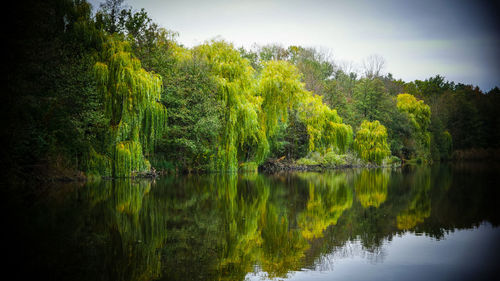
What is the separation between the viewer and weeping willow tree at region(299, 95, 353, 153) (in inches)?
1178

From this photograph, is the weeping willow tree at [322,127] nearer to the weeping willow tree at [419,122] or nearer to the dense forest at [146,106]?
the dense forest at [146,106]

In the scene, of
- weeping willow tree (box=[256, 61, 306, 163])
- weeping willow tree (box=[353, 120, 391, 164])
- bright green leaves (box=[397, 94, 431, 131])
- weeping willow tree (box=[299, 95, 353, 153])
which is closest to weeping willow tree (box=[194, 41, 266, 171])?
weeping willow tree (box=[256, 61, 306, 163])

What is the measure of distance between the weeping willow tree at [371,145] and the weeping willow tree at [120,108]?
2191 cm

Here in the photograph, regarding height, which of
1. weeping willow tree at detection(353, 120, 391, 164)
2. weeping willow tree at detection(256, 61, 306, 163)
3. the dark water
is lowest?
the dark water

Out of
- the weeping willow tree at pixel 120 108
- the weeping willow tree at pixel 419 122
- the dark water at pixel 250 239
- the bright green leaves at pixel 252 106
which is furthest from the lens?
the weeping willow tree at pixel 419 122

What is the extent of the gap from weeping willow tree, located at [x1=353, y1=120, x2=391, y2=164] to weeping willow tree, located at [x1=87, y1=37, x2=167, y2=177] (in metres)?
21.9

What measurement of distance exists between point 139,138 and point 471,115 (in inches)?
2016

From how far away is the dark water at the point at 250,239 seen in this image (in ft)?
15.8

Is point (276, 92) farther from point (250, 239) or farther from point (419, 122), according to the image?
point (419, 122)

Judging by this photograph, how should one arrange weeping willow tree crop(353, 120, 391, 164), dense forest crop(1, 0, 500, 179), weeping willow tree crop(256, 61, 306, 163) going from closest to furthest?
dense forest crop(1, 0, 500, 179) → weeping willow tree crop(256, 61, 306, 163) → weeping willow tree crop(353, 120, 391, 164)

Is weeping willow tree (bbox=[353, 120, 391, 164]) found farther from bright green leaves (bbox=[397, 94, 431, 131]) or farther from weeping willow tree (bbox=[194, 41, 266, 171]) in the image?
weeping willow tree (bbox=[194, 41, 266, 171])

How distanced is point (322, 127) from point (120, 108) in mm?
17391

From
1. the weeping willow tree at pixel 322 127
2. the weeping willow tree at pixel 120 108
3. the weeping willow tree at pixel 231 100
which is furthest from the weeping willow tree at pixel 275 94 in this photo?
the weeping willow tree at pixel 120 108

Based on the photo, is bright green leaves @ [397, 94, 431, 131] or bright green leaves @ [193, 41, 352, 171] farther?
bright green leaves @ [397, 94, 431, 131]
